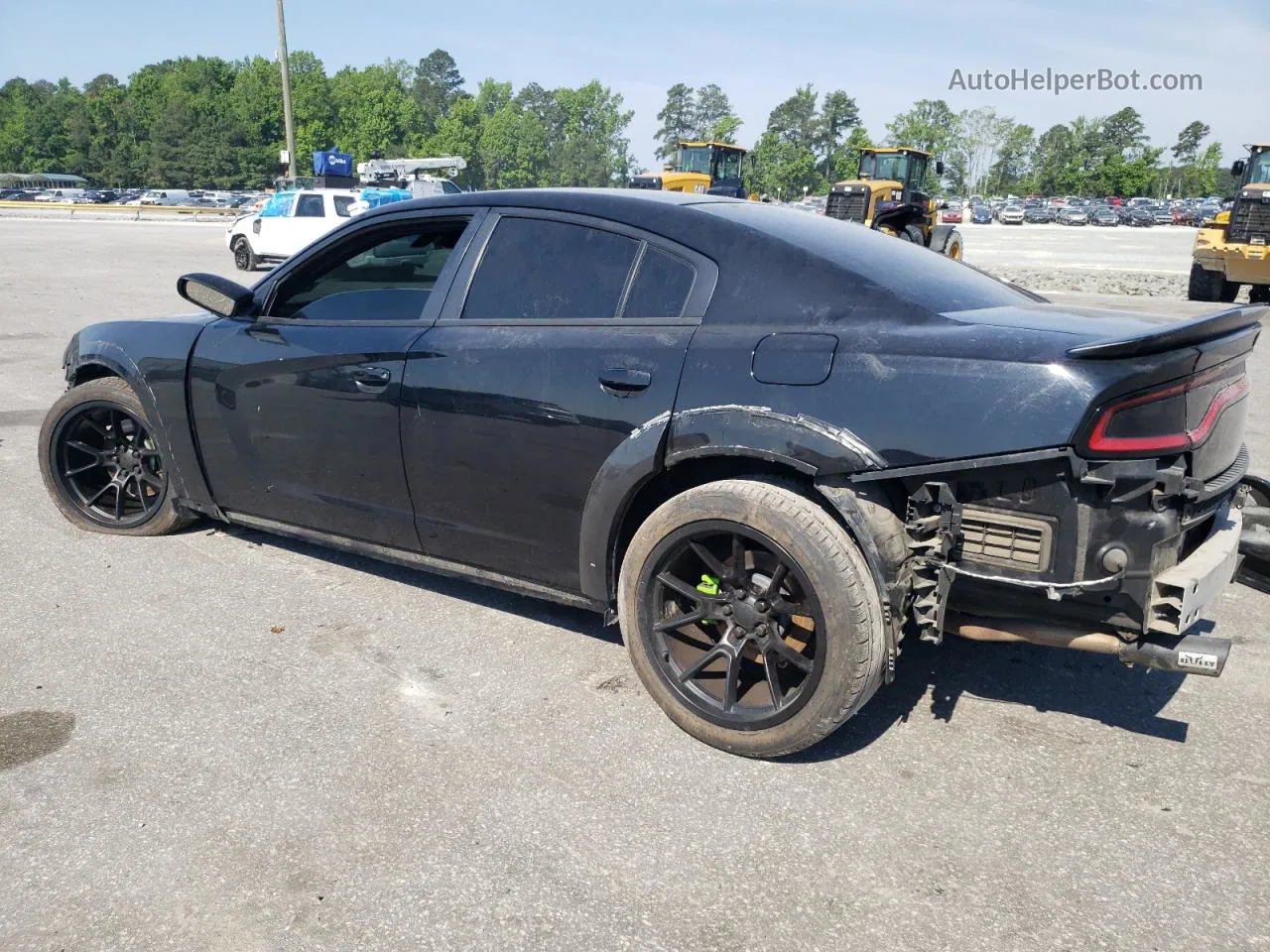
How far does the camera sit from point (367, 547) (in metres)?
3.89

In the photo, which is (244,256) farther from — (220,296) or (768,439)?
(768,439)

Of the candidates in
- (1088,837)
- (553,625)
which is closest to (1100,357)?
(1088,837)

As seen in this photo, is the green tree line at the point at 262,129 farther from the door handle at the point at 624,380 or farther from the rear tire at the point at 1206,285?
the door handle at the point at 624,380

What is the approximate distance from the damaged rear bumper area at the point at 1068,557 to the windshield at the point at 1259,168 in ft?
60.5

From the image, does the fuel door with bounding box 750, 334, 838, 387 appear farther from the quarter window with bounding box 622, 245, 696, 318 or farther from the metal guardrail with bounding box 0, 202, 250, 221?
the metal guardrail with bounding box 0, 202, 250, 221

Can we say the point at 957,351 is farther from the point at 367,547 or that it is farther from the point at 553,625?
the point at 367,547

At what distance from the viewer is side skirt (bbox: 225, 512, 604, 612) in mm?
3441

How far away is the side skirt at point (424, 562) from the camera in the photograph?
344cm

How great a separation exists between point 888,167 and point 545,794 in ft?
90.1

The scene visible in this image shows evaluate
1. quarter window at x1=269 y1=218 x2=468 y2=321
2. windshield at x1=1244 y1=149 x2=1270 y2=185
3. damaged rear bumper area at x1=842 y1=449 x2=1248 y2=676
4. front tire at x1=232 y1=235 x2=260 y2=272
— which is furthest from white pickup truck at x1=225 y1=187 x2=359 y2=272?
damaged rear bumper area at x1=842 y1=449 x2=1248 y2=676

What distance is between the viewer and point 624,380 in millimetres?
3102

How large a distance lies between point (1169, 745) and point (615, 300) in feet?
7.21

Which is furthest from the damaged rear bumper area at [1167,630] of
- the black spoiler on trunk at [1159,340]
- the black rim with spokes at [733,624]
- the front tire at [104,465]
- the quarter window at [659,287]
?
the front tire at [104,465]

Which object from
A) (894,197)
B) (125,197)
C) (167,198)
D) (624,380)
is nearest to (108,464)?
(624,380)
